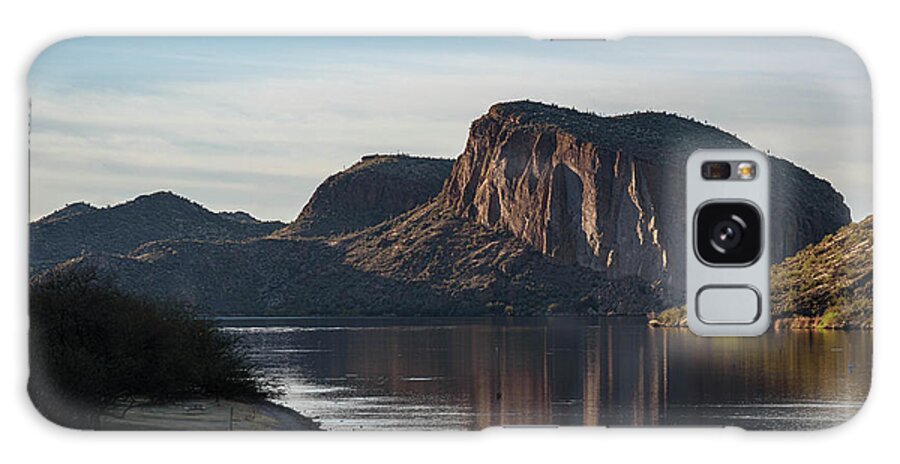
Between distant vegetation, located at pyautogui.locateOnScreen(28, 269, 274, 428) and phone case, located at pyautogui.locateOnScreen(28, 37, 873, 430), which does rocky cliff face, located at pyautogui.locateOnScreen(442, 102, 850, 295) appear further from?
distant vegetation, located at pyautogui.locateOnScreen(28, 269, 274, 428)

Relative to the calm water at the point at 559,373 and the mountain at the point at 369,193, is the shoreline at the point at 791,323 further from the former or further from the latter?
the mountain at the point at 369,193

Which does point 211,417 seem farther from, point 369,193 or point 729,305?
point 729,305

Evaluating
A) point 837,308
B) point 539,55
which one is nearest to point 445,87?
point 539,55

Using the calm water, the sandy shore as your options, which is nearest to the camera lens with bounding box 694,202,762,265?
the calm water

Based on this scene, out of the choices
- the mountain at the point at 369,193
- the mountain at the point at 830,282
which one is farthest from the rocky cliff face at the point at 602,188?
the mountain at the point at 369,193

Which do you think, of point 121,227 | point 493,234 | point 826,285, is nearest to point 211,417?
point 121,227
